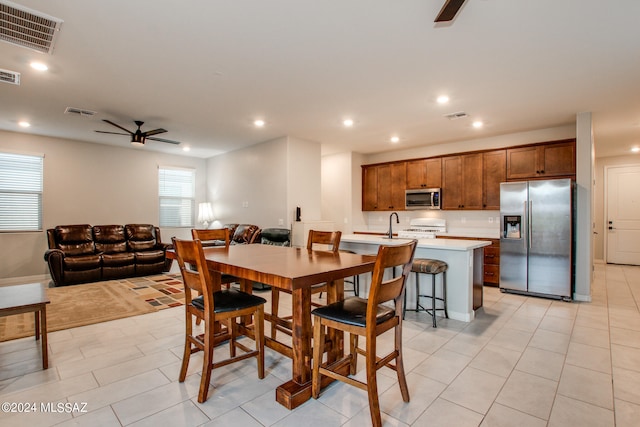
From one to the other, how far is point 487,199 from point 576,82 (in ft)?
8.30

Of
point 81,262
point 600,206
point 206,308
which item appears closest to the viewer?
point 206,308

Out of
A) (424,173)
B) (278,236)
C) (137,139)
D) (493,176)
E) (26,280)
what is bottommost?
(26,280)

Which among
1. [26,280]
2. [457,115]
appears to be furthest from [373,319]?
[26,280]

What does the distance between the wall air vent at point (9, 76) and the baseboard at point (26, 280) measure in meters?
3.72

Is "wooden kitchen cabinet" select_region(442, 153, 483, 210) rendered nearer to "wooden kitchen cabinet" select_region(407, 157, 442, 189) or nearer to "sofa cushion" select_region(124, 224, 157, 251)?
"wooden kitchen cabinet" select_region(407, 157, 442, 189)

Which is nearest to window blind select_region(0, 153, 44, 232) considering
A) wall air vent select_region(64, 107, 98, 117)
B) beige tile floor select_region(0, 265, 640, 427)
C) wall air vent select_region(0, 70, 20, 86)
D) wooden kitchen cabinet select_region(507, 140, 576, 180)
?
wall air vent select_region(64, 107, 98, 117)

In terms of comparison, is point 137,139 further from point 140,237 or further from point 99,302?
point 99,302

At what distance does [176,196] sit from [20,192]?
2.75 metres

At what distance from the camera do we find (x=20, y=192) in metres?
5.70

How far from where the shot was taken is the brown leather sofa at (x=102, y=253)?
5176 millimetres

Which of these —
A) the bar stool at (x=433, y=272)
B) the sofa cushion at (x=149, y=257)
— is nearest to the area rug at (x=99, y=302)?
the sofa cushion at (x=149, y=257)

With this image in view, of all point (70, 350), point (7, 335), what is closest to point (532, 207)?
point (70, 350)

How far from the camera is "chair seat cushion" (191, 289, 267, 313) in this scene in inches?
83.1

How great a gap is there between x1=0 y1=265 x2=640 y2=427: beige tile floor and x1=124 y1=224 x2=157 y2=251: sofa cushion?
10.5 feet
